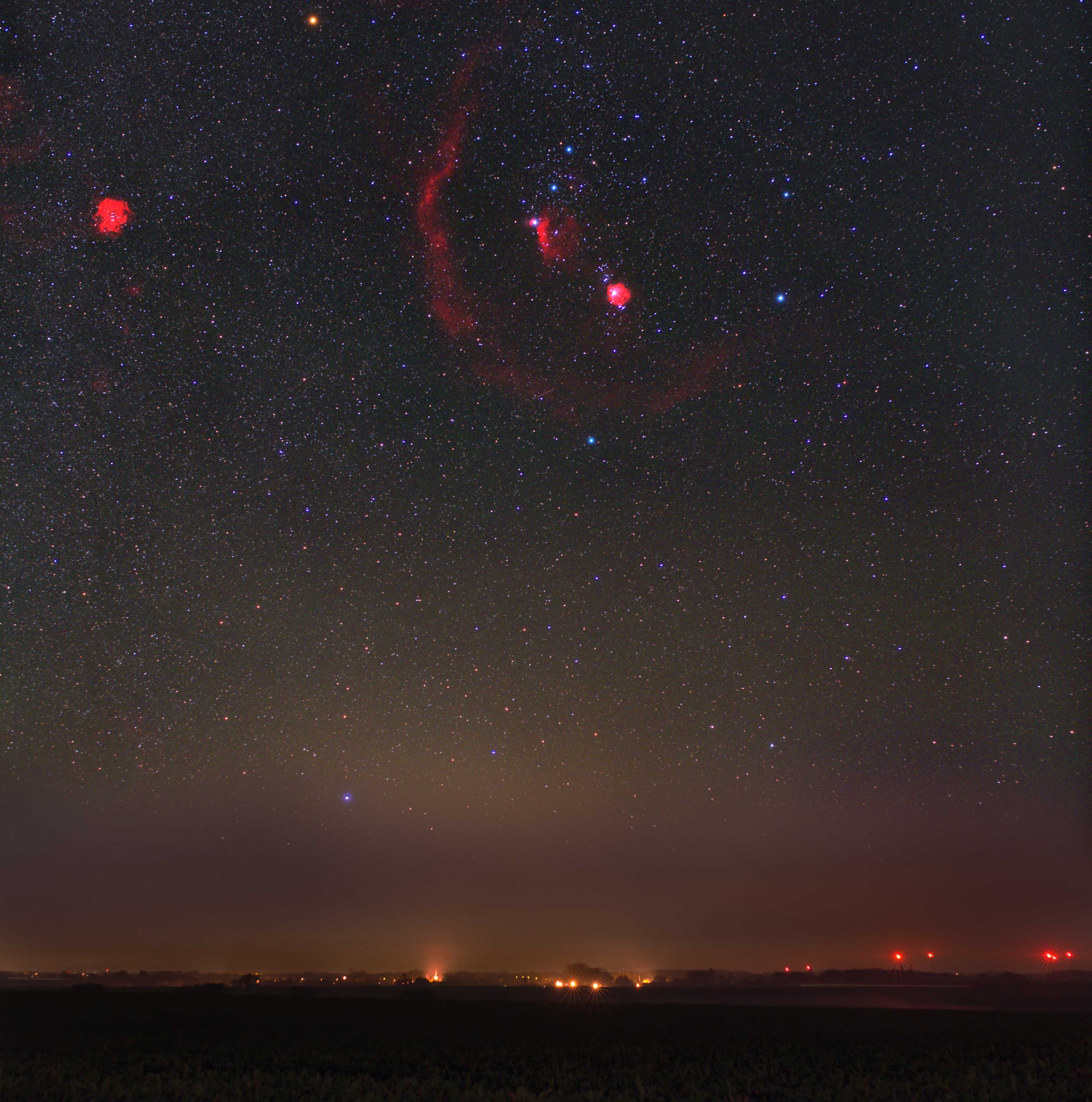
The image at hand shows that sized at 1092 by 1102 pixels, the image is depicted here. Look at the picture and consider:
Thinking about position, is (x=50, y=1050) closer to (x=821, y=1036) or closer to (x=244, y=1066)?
(x=244, y=1066)

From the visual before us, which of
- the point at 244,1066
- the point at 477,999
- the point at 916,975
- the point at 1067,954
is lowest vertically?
the point at 916,975

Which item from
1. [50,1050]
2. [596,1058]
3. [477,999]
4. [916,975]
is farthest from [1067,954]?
[50,1050]

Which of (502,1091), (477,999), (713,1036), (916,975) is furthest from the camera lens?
(916,975)

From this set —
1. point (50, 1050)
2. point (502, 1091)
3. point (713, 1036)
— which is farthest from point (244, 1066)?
point (713, 1036)

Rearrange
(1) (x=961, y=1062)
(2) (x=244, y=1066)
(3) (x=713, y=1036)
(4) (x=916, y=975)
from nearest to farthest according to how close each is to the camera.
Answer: (2) (x=244, y=1066) < (1) (x=961, y=1062) < (3) (x=713, y=1036) < (4) (x=916, y=975)

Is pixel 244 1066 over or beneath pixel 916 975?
over

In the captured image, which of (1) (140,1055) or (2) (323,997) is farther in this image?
(2) (323,997)

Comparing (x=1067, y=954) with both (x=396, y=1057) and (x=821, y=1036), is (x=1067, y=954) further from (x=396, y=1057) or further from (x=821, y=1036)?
(x=396, y=1057)
